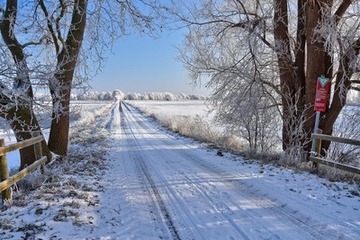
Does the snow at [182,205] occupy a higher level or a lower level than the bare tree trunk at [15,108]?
lower

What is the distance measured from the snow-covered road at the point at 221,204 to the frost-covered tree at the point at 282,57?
10.6 ft

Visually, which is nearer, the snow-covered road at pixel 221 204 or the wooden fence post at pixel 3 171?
the snow-covered road at pixel 221 204

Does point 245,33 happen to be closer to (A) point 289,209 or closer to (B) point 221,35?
(B) point 221,35

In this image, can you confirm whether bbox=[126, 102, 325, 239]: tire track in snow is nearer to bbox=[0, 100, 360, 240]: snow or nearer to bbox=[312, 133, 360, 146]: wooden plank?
bbox=[0, 100, 360, 240]: snow

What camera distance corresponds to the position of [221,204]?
5.41 metres

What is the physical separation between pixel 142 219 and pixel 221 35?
9.29m

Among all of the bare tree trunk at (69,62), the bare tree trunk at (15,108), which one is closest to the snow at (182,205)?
the bare tree trunk at (15,108)

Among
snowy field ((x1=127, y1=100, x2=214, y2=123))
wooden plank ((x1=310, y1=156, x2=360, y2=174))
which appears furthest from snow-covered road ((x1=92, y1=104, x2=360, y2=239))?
snowy field ((x1=127, y1=100, x2=214, y2=123))

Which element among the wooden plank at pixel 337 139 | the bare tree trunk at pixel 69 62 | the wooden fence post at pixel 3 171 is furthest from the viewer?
the bare tree trunk at pixel 69 62

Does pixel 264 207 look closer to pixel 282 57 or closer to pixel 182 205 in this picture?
pixel 182 205

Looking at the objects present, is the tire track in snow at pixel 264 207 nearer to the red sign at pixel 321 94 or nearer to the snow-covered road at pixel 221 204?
the snow-covered road at pixel 221 204

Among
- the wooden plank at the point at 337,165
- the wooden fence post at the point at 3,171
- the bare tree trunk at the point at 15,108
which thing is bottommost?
the wooden plank at the point at 337,165

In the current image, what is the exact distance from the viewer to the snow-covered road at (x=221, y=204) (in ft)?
14.1

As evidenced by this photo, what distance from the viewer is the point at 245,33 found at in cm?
1109
